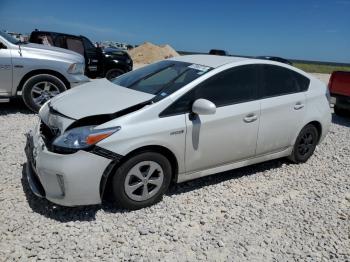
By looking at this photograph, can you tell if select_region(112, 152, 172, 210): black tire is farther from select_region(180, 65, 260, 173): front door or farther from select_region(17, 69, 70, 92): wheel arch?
select_region(17, 69, 70, 92): wheel arch

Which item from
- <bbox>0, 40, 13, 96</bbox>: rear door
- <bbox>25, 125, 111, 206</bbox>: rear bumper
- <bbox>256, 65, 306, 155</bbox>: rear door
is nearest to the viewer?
<bbox>25, 125, 111, 206</bbox>: rear bumper

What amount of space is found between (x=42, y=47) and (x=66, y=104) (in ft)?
14.1

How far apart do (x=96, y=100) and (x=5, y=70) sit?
3911mm

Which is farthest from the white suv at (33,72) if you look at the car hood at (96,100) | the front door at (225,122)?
the front door at (225,122)

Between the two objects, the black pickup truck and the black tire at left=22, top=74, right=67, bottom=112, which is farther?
the black pickup truck

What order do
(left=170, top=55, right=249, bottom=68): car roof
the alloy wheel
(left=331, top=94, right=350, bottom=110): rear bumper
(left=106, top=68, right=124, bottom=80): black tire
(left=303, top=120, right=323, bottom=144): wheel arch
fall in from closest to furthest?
the alloy wheel < (left=170, top=55, right=249, bottom=68): car roof < (left=303, top=120, right=323, bottom=144): wheel arch < (left=331, top=94, right=350, bottom=110): rear bumper < (left=106, top=68, right=124, bottom=80): black tire

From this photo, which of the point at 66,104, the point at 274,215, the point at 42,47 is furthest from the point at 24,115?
the point at 274,215

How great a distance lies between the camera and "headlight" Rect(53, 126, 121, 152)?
3274 mm

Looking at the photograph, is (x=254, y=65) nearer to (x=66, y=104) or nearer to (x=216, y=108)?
(x=216, y=108)

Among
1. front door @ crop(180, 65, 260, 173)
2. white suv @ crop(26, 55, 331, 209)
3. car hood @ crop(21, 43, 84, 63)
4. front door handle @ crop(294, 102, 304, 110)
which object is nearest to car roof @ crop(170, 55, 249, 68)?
white suv @ crop(26, 55, 331, 209)

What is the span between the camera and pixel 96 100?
3832 millimetres

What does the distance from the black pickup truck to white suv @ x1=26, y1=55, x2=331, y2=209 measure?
7.44 m

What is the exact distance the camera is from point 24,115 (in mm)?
7223

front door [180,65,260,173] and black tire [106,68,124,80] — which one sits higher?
front door [180,65,260,173]
